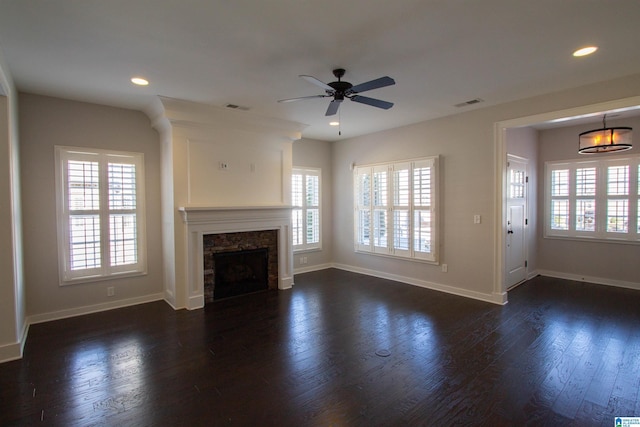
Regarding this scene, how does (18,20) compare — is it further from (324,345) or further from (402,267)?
(402,267)

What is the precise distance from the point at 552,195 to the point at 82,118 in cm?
774

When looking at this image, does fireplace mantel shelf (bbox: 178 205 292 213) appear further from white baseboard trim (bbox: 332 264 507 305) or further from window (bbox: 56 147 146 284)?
white baseboard trim (bbox: 332 264 507 305)

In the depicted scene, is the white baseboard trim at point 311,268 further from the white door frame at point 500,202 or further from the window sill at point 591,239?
the window sill at point 591,239

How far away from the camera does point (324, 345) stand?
3387mm

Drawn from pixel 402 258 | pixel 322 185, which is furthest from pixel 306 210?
pixel 402 258

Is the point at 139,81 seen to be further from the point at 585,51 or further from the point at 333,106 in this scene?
the point at 585,51

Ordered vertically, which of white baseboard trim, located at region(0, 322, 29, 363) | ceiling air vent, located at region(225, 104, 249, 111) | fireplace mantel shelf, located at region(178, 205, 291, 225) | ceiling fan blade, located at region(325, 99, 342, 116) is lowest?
white baseboard trim, located at region(0, 322, 29, 363)

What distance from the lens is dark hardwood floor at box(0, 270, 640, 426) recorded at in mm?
2320

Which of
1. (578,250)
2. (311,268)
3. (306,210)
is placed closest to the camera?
(578,250)

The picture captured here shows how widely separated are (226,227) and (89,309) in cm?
208

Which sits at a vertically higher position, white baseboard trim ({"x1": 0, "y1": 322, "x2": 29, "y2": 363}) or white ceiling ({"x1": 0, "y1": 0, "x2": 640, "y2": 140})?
white ceiling ({"x1": 0, "y1": 0, "x2": 640, "y2": 140})

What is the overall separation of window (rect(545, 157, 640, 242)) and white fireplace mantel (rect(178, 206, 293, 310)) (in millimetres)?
4934

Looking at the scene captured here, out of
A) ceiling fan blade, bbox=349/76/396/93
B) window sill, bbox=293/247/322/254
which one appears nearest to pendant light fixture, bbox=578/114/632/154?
ceiling fan blade, bbox=349/76/396/93

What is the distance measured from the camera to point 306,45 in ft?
9.16
